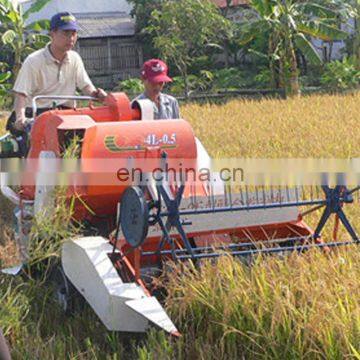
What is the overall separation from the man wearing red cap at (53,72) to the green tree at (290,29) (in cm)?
1305

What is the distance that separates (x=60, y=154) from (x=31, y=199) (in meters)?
0.44

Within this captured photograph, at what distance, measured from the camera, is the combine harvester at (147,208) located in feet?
12.9

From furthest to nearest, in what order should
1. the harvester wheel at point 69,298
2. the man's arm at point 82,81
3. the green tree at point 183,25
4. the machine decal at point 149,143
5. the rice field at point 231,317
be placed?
the green tree at point 183,25
the man's arm at point 82,81
the machine decal at point 149,143
the harvester wheel at point 69,298
the rice field at point 231,317

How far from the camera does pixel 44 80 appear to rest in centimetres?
570

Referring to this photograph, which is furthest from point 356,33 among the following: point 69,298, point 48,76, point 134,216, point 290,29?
point 134,216

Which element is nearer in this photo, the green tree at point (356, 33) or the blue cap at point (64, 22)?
the blue cap at point (64, 22)

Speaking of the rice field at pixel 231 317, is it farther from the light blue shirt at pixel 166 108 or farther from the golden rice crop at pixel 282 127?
the golden rice crop at pixel 282 127

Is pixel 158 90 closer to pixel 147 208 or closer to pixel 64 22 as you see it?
pixel 64 22

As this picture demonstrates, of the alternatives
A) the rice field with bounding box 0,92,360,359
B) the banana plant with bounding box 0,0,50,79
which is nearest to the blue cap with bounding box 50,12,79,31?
the rice field with bounding box 0,92,360,359

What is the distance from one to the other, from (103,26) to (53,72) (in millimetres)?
28224

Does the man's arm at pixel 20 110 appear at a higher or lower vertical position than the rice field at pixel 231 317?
higher

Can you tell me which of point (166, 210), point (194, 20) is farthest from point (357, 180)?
point (194, 20)

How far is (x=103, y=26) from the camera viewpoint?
33281 millimetres

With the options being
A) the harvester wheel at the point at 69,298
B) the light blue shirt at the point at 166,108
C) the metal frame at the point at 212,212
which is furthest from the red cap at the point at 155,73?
the harvester wheel at the point at 69,298
